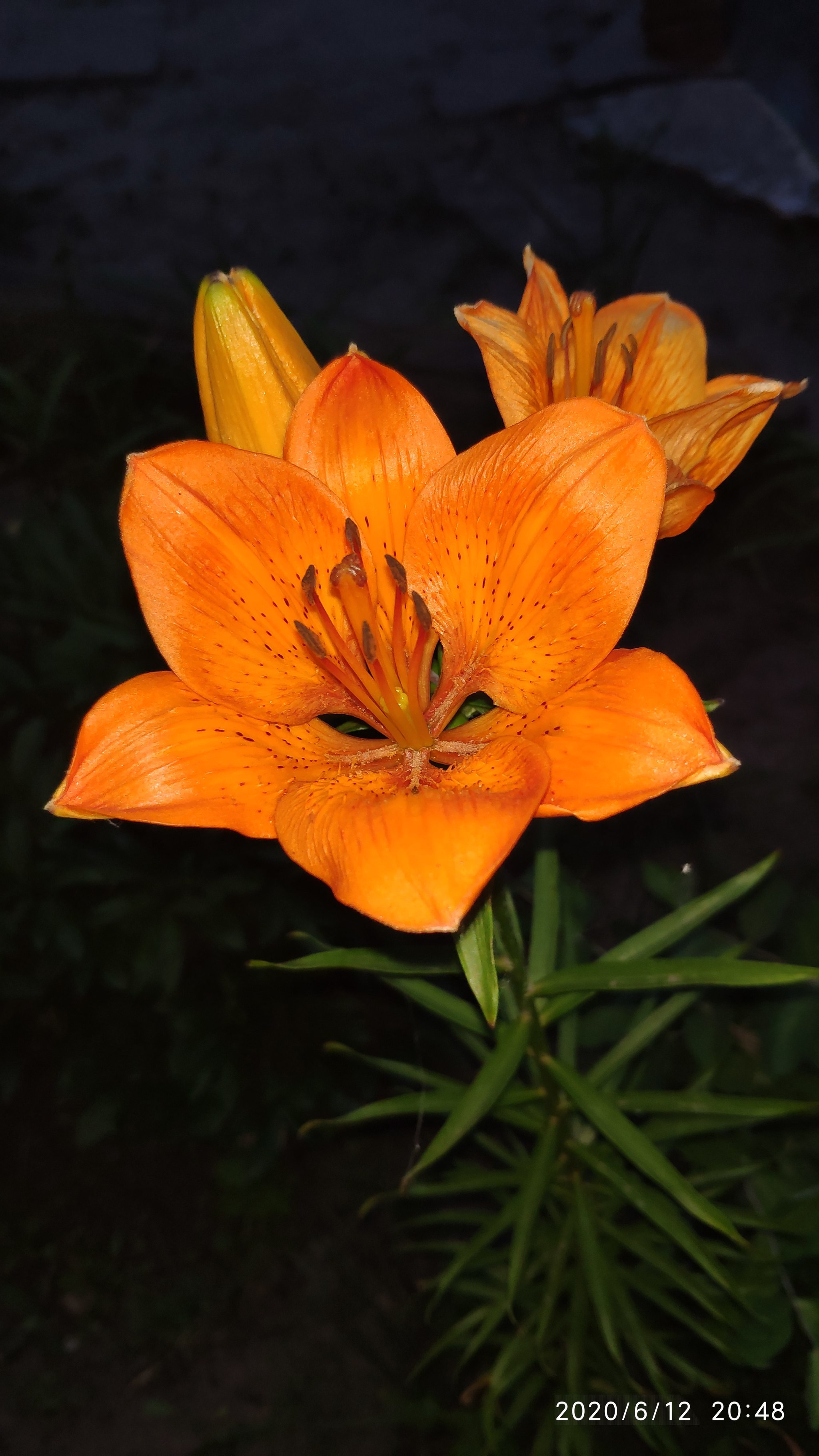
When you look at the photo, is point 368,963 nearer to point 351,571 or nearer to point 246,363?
point 351,571

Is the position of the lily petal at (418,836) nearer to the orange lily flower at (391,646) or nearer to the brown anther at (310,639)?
the orange lily flower at (391,646)

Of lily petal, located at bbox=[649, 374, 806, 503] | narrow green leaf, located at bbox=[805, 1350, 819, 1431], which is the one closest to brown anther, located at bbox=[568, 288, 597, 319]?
lily petal, located at bbox=[649, 374, 806, 503]

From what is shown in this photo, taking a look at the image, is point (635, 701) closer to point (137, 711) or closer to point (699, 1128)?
point (137, 711)

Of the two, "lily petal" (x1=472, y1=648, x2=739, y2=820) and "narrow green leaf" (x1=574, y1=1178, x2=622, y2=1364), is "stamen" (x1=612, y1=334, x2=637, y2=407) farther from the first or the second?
"narrow green leaf" (x1=574, y1=1178, x2=622, y2=1364)

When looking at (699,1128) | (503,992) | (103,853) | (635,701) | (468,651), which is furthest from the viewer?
(103,853)

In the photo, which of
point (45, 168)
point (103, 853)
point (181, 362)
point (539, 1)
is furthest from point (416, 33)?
point (103, 853)
